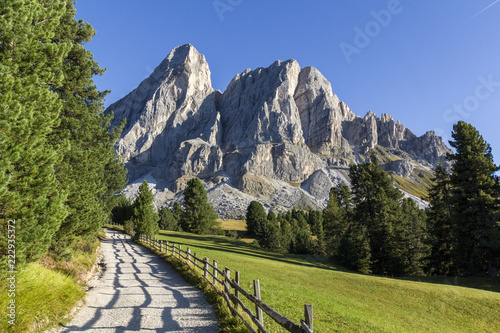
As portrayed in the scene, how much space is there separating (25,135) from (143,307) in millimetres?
7344

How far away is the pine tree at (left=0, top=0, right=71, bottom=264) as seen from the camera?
6.59 metres

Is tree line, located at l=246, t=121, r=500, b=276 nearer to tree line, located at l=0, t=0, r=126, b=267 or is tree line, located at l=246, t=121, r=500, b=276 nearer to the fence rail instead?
the fence rail

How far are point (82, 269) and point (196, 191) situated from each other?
46.6 metres

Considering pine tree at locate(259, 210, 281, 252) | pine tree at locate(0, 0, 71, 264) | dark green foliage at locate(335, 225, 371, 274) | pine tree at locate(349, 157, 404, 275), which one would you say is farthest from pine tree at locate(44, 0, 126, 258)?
pine tree at locate(259, 210, 281, 252)

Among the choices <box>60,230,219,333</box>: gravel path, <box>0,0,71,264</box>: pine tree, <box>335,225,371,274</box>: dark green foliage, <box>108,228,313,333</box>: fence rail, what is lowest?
<box>335,225,371,274</box>: dark green foliage

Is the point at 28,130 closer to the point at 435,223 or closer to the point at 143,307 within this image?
the point at 143,307

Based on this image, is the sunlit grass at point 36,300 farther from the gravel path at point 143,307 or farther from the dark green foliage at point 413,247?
the dark green foliage at point 413,247

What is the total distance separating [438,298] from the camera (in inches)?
632

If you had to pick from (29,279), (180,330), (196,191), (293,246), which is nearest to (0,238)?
(29,279)

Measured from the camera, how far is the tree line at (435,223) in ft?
79.9

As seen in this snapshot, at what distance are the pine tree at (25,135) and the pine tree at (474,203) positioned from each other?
32.1m

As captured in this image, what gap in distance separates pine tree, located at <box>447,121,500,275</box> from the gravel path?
1056 inches

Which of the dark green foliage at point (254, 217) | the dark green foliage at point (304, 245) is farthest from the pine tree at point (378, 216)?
the dark green foliage at point (254, 217)

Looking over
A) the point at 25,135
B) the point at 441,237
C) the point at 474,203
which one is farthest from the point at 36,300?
the point at 441,237
